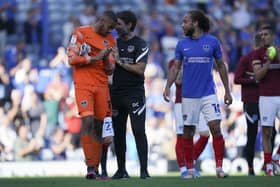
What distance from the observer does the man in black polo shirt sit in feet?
53.7

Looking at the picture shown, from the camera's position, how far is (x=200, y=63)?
16.4 meters

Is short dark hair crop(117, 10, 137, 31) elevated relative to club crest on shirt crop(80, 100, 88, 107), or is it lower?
elevated

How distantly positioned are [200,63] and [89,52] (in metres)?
1.70

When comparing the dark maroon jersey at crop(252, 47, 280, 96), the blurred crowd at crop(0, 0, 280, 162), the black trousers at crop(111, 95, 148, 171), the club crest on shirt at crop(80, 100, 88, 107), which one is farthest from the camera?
the blurred crowd at crop(0, 0, 280, 162)

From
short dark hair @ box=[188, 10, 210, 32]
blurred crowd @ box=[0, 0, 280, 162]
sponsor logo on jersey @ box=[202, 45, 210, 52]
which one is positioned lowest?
blurred crowd @ box=[0, 0, 280, 162]

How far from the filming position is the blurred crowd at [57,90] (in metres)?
25.3

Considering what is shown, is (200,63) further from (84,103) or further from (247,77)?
(247,77)

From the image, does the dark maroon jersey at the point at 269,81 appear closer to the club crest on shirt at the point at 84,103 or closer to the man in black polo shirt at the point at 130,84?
the man in black polo shirt at the point at 130,84

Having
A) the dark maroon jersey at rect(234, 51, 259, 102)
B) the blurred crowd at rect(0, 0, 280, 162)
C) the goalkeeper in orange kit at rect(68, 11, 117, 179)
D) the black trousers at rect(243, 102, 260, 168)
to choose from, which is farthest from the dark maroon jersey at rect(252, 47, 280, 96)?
the blurred crowd at rect(0, 0, 280, 162)

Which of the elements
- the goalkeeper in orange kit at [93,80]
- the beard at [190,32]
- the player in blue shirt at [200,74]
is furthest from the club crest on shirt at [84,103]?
the beard at [190,32]

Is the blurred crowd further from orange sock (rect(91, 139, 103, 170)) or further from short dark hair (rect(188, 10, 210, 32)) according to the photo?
orange sock (rect(91, 139, 103, 170))

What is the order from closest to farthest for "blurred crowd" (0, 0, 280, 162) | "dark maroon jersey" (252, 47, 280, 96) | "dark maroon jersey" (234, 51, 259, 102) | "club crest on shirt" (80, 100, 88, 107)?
1. "club crest on shirt" (80, 100, 88, 107)
2. "dark maroon jersey" (252, 47, 280, 96)
3. "dark maroon jersey" (234, 51, 259, 102)
4. "blurred crowd" (0, 0, 280, 162)

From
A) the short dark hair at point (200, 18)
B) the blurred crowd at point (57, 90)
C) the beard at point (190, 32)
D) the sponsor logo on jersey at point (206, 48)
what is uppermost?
the short dark hair at point (200, 18)

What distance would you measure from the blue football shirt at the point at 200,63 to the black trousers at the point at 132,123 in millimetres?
757
